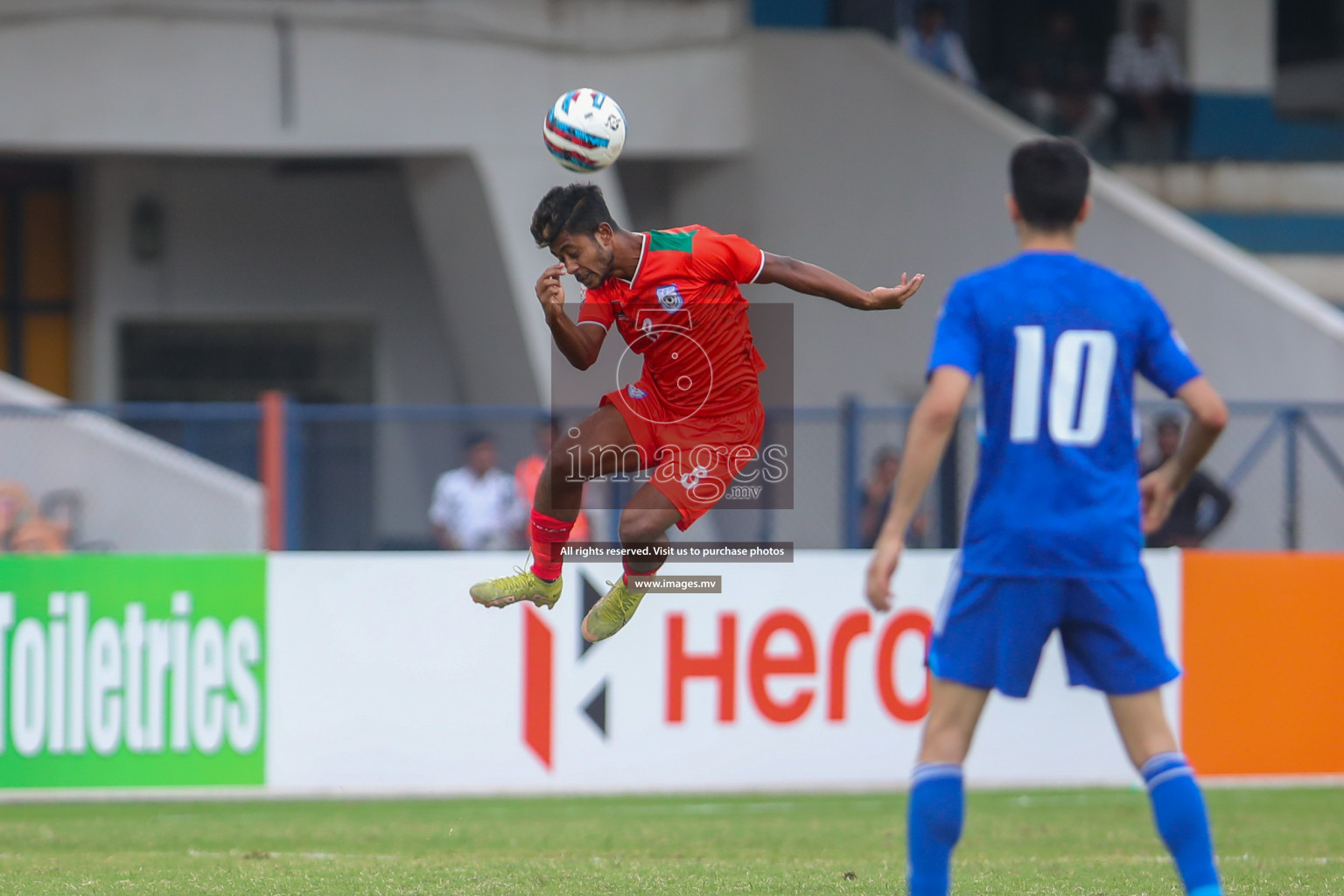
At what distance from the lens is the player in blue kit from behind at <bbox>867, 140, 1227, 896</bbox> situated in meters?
4.82

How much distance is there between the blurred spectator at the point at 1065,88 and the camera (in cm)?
1744

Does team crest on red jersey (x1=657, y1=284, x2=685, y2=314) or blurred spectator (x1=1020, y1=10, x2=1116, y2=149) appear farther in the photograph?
blurred spectator (x1=1020, y1=10, x2=1116, y2=149)

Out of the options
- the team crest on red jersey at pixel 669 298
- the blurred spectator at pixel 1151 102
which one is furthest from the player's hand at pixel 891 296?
the blurred spectator at pixel 1151 102

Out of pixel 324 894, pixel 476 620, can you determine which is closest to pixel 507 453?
pixel 476 620

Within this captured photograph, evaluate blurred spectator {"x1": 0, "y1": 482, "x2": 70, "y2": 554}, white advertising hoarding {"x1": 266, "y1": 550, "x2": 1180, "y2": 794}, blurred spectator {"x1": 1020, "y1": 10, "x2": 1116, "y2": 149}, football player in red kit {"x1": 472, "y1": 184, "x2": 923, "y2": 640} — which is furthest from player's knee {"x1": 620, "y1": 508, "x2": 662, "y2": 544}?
blurred spectator {"x1": 1020, "y1": 10, "x2": 1116, "y2": 149}

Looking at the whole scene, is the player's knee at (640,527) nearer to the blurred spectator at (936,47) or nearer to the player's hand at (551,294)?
the player's hand at (551,294)

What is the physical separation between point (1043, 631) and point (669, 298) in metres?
1.96

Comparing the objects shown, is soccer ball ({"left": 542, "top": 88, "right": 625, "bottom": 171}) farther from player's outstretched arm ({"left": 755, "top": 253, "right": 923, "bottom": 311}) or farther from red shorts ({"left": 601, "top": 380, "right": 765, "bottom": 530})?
red shorts ({"left": 601, "top": 380, "right": 765, "bottom": 530})

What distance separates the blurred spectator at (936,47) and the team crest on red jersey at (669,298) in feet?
40.6

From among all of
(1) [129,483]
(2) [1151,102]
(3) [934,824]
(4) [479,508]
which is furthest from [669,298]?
(2) [1151,102]

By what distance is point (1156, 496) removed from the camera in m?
5.11

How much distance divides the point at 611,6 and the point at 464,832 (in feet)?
31.0

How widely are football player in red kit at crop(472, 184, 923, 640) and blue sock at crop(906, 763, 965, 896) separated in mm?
1723

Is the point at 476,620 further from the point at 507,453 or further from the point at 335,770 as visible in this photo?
the point at 507,453
